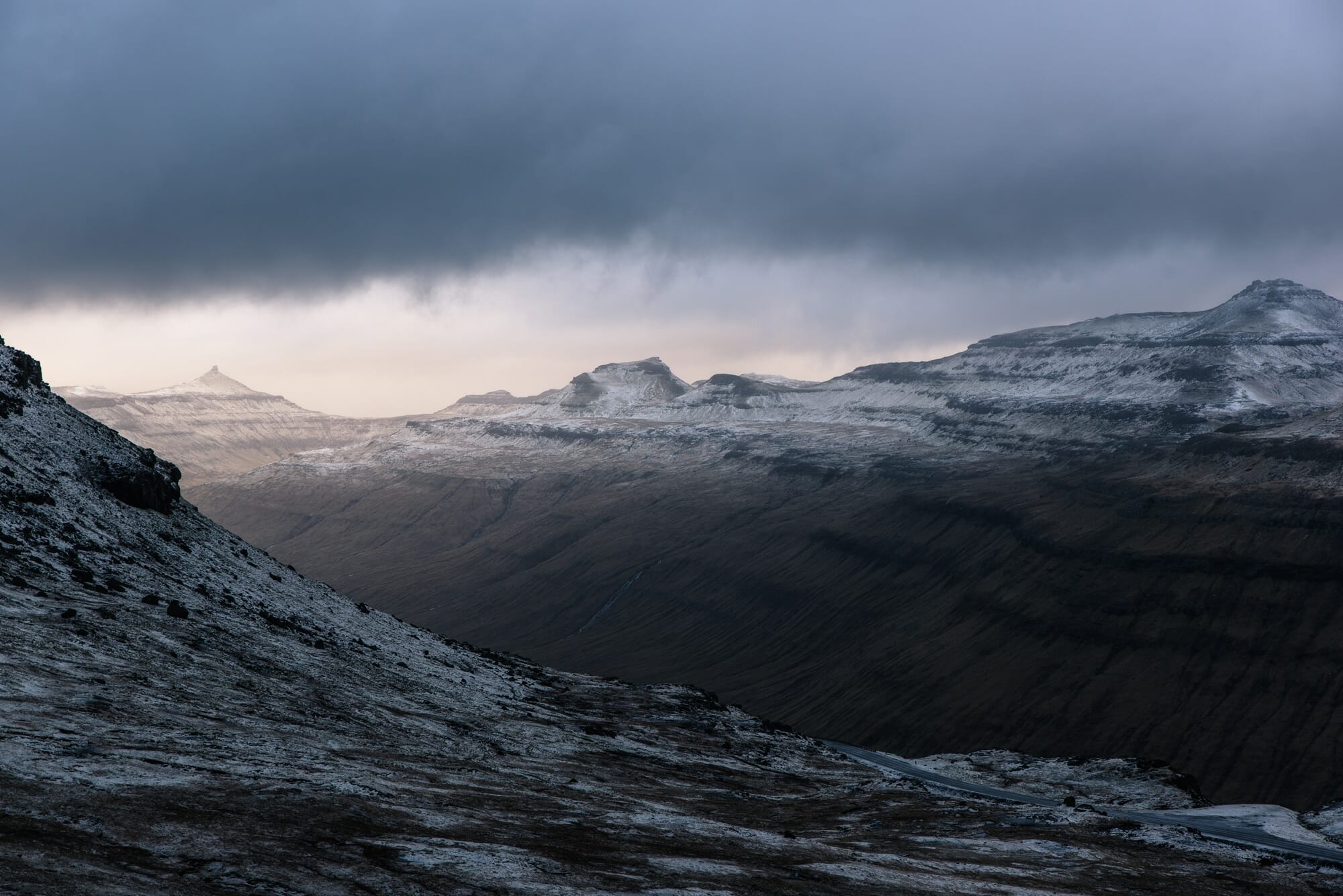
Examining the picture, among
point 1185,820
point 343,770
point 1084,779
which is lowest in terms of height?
point 1084,779

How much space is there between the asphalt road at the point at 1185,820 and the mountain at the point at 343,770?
439 centimetres

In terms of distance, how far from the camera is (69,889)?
714 inches

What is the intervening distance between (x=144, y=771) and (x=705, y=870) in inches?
584

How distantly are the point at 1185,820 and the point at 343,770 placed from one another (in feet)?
160

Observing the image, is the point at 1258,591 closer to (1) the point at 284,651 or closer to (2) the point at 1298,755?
(2) the point at 1298,755

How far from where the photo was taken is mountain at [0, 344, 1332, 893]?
928 inches

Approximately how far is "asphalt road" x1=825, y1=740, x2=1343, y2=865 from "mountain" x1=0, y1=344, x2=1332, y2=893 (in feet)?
14.4

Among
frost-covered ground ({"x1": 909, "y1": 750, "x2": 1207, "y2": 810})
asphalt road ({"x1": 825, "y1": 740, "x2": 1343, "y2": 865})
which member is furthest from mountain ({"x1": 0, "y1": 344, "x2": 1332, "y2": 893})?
asphalt road ({"x1": 825, "y1": 740, "x2": 1343, "y2": 865})

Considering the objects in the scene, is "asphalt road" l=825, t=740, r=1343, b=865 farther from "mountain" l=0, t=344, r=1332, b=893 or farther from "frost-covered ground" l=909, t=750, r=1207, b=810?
"mountain" l=0, t=344, r=1332, b=893

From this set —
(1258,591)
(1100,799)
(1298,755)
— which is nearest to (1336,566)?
(1258,591)

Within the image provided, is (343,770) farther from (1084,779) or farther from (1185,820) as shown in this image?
(1084,779)

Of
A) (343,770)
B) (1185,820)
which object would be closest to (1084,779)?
(1185,820)

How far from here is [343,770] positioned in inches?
1332

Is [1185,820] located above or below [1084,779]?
above
